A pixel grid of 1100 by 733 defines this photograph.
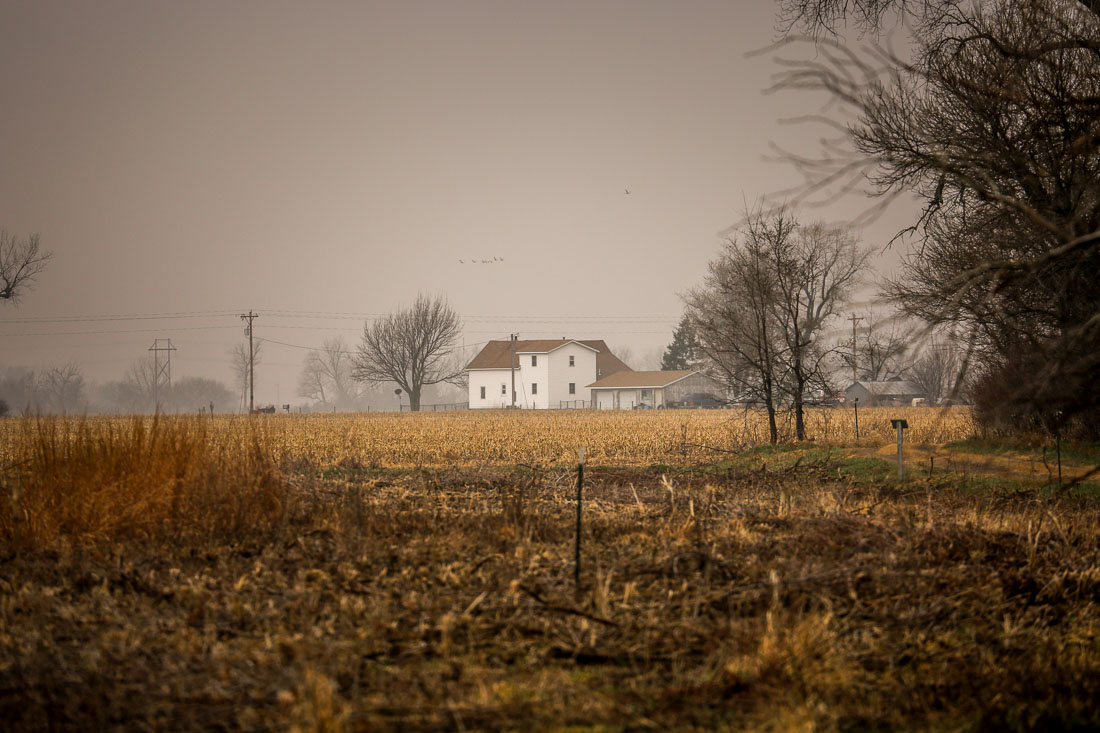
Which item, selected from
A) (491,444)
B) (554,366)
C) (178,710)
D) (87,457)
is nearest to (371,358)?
(554,366)

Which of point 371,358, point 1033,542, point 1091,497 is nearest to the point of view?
point 1033,542

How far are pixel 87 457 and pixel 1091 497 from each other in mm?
12455

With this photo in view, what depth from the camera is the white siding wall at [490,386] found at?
283 ft

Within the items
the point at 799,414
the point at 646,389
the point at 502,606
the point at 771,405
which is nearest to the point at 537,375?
the point at 646,389

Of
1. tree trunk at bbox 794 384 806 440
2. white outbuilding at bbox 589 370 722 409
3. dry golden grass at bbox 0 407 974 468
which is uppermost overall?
white outbuilding at bbox 589 370 722 409

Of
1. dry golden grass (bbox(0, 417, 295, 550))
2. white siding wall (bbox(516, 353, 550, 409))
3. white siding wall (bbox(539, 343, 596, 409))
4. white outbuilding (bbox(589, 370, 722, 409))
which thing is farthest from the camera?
white siding wall (bbox(539, 343, 596, 409))

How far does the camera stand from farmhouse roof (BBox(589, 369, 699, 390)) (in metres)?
82.4

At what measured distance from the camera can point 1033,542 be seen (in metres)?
7.33

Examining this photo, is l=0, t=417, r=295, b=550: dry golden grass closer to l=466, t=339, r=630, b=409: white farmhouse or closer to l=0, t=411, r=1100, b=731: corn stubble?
l=0, t=411, r=1100, b=731: corn stubble

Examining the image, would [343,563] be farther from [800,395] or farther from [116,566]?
[800,395]

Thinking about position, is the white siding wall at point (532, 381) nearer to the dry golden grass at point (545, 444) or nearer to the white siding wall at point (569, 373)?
the white siding wall at point (569, 373)

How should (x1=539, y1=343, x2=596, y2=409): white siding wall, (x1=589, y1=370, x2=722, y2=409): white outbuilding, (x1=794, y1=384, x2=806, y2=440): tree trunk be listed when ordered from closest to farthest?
(x1=794, y1=384, x2=806, y2=440): tree trunk → (x1=589, y1=370, x2=722, y2=409): white outbuilding → (x1=539, y1=343, x2=596, y2=409): white siding wall

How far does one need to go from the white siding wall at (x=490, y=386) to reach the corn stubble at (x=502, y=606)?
75881 millimetres

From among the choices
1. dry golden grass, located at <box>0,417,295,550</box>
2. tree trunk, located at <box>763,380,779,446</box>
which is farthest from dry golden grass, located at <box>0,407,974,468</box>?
dry golden grass, located at <box>0,417,295,550</box>
